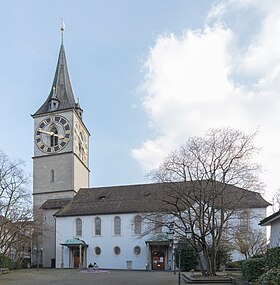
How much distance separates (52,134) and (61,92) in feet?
23.4

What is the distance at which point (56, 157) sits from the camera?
59344 millimetres

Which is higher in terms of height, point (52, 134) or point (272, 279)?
point (52, 134)

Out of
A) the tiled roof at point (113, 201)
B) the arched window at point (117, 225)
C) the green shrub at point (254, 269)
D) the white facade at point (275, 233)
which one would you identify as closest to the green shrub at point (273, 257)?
the green shrub at point (254, 269)

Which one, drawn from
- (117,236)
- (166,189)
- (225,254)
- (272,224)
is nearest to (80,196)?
(117,236)

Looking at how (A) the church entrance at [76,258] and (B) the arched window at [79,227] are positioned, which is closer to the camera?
(A) the church entrance at [76,258]

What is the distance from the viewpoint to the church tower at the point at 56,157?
56531 mm

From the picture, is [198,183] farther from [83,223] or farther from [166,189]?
[83,223]

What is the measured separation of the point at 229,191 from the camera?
3058cm

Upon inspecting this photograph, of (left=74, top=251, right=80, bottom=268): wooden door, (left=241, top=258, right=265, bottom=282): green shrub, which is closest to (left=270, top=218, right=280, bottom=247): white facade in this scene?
(left=241, top=258, right=265, bottom=282): green shrub

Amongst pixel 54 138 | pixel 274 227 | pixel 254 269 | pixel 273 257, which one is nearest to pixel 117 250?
pixel 54 138

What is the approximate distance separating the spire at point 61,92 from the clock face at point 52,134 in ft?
5.95

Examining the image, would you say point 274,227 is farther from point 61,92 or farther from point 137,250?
point 61,92

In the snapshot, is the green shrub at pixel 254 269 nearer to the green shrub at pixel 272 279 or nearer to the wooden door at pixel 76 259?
the green shrub at pixel 272 279

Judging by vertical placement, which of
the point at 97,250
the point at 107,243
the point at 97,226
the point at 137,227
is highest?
the point at 97,226
